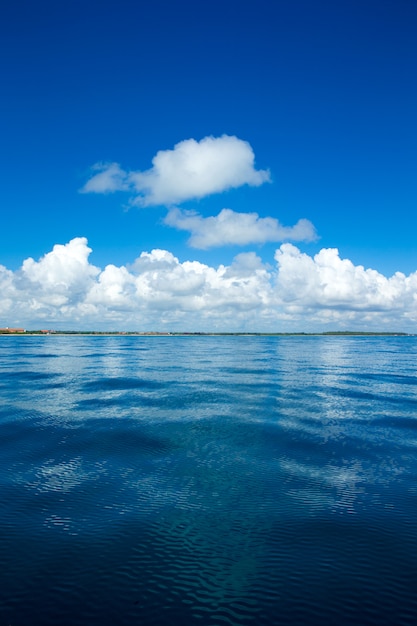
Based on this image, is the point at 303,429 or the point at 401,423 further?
the point at 401,423

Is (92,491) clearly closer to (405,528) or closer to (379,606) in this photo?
(379,606)

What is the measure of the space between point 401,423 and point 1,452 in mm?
→ 28668

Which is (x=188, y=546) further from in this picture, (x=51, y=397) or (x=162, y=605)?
(x=51, y=397)

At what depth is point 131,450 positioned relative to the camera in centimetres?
2231

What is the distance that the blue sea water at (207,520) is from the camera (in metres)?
9.88

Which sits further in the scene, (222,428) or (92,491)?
(222,428)

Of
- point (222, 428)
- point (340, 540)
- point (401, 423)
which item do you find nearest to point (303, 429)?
point (222, 428)

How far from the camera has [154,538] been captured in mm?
12742

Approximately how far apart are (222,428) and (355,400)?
18526mm

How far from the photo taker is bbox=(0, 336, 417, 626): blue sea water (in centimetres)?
988

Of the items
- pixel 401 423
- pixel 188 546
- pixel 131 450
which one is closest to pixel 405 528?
pixel 188 546

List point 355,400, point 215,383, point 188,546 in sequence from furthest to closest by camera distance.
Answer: point 215,383
point 355,400
point 188,546

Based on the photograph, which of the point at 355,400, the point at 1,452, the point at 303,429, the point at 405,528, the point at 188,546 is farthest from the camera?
the point at 355,400

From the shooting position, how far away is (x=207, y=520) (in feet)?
45.9
